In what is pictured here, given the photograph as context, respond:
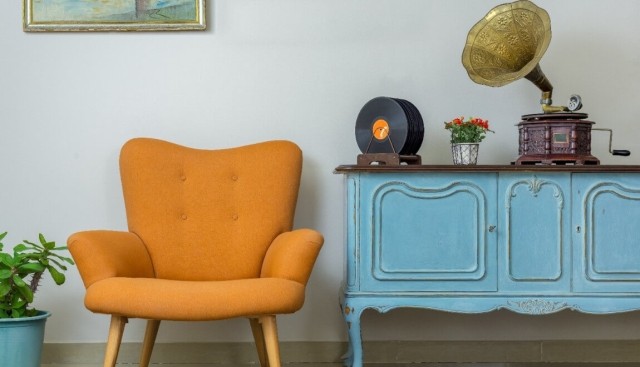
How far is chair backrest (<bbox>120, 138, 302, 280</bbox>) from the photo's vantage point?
3256mm

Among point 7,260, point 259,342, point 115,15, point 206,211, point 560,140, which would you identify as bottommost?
point 259,342

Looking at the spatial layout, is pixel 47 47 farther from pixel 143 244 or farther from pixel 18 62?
pixel 143 244

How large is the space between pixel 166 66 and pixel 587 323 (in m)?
2.17

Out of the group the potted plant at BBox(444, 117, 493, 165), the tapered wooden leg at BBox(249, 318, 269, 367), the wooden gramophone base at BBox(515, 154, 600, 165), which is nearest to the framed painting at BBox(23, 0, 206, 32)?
the potted plant at BBox(444, 117, 493, 165)

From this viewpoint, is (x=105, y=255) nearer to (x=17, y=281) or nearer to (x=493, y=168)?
(x=17, y=281)

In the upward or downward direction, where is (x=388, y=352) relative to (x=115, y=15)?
downward

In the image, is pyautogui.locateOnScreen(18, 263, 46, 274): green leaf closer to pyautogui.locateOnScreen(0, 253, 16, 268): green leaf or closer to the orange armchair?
pyautogui.locateOnScreen(0, 253, 16, 268): green leaf

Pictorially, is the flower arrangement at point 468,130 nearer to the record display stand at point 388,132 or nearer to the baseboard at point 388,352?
the record display stand at point 388,132

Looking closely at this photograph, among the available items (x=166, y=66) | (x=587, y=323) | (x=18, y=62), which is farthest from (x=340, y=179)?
(x=18, y=62)

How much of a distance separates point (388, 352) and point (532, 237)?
889 millimetres

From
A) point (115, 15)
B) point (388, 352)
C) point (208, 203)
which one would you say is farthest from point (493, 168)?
point (115, 15)

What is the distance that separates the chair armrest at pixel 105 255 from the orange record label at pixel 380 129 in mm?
1030

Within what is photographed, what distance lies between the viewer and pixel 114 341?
2797 mm

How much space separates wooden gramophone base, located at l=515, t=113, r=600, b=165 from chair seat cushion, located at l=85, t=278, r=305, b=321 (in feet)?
3.84
